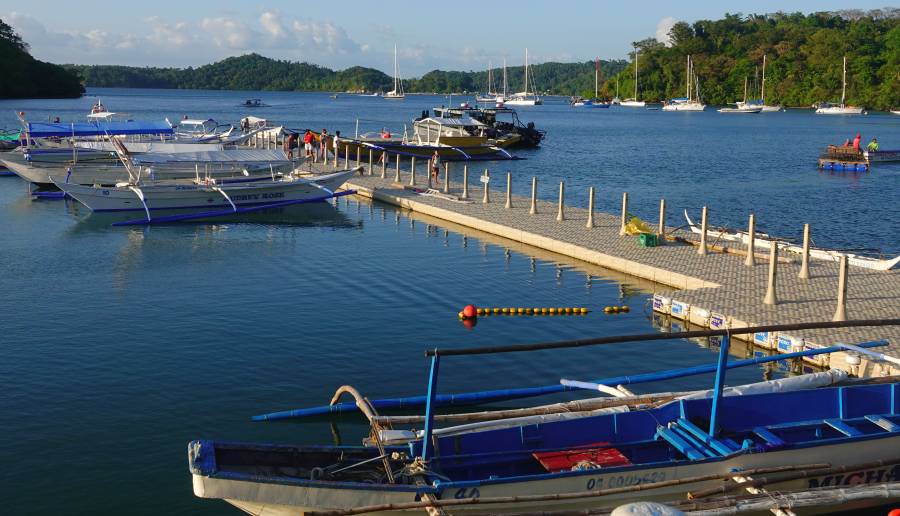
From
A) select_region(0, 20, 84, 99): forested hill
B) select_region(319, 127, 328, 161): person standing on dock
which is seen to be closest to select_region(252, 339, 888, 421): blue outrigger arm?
select_region(319, 127, 328, 161): person standing on dock

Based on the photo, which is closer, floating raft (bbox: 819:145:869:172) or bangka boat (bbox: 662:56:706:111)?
floating raft (bbox: 819:145:869:172)

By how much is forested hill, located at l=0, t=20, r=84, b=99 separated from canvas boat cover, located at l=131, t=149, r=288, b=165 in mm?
121390

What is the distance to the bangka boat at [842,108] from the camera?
138250 mm

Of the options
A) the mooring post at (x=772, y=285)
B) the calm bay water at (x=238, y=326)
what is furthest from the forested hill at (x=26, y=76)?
→ the mooring post at (x=772, y=285)

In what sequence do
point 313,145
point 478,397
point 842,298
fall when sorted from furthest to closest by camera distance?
1. point 313,145
2. point 842,298
3. point 478,397

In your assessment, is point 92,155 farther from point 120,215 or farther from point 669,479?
point 669,479

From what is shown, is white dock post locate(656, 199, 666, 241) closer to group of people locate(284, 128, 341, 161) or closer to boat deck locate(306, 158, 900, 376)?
boat deck locate(306, 158, 900, 376)

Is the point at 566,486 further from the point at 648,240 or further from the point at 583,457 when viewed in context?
the point at 648,240

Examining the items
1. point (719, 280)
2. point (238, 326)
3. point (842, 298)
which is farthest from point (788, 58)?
point (238, 326)

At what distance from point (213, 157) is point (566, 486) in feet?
99.3

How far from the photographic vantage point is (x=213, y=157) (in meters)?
37.4

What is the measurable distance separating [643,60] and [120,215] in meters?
175

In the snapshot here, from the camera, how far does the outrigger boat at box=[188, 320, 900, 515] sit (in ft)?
31.1

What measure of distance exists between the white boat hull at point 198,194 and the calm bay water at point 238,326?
32.1 inches
